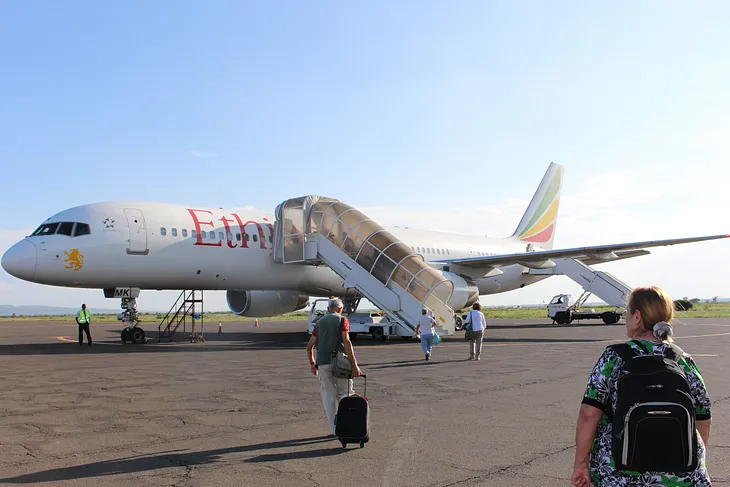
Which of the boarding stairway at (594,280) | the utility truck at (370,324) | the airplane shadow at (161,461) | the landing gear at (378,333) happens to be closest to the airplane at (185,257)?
the utility truck at (370,324)

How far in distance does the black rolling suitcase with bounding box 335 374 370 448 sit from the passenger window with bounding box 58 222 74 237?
1417cm

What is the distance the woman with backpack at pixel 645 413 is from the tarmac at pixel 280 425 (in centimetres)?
249

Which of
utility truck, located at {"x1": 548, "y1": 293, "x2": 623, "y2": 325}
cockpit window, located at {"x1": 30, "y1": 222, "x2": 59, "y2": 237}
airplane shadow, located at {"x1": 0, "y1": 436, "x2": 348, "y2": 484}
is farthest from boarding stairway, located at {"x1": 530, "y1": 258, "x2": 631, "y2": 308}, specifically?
airplane shadow, located at {"x1": 0, "y1": 436, "x2": 348, "y2": 484}

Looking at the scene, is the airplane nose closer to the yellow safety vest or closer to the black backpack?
the yellow safety vest

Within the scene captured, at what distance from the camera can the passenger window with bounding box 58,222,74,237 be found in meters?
18.4

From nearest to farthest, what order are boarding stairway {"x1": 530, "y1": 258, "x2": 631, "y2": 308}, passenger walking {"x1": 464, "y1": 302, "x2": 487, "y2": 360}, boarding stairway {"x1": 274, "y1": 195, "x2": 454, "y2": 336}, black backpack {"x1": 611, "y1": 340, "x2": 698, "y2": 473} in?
black backpack {"x1": 611, "y1": 340, "x2": 698, "y2": 473}, passenger walking {"x1": 464, "y1": 302, "x2": 487, "y2": 360}, boarding stairway {"x1": 274, "y1": 195, "x2": 454, "y2": 336}, boarding stairway {"x1": 530, "y1": 258, "x2": 631, "y2": 308}

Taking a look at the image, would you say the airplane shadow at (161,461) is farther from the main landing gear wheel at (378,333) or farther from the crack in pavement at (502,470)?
the main landing gear wheel at (378,333)

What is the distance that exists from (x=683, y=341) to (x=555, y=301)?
20315mm

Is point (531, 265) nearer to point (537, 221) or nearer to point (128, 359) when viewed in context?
point (537, 221)

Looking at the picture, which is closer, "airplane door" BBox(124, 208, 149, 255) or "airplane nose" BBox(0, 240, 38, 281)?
"airplane nose" BBox(0, 240, 38, 281)

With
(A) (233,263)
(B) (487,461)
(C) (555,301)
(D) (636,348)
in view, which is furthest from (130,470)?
(C) (555,301)

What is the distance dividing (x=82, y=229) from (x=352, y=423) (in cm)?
1433

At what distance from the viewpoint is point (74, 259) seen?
18.2 m

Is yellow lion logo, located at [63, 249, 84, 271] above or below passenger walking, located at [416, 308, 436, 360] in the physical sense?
above
